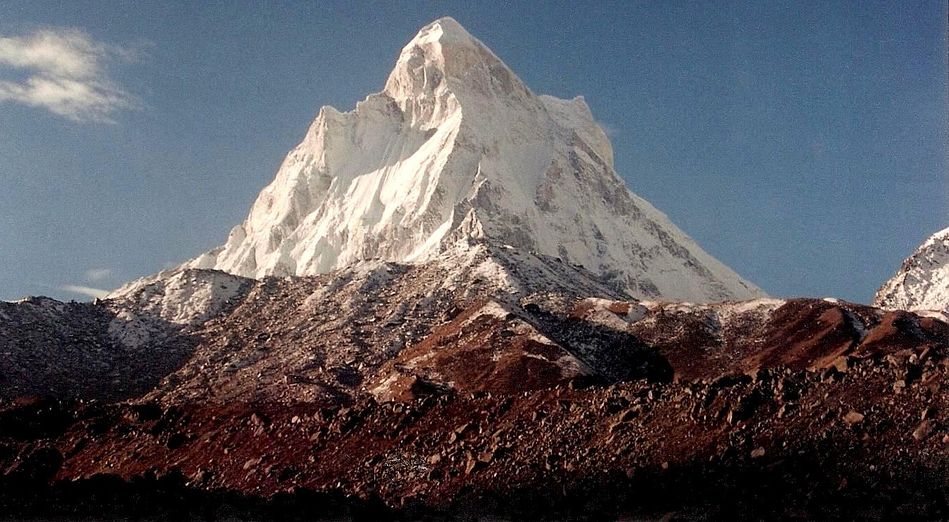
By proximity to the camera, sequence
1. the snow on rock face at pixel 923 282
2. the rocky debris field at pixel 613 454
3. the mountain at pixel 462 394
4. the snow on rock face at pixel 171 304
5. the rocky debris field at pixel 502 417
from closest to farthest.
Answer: the rocky debris field at pixel 613 454, the rocky debris field at pixel 502 417, the mountain at pixel 462 394, the snow on rock face at pixel 171 304, the snow on rock face at pixel 923 282

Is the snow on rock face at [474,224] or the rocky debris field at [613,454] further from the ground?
the snow on rock face at [474,224]

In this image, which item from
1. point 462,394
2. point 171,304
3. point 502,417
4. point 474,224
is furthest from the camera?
point 474,224

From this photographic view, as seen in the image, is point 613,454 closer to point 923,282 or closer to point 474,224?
point 923,282

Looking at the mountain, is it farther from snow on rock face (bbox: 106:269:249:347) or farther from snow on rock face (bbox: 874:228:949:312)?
snow on rock face (bbox: 874:228:949:312)

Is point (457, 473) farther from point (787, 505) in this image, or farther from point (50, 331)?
point (50, 331)

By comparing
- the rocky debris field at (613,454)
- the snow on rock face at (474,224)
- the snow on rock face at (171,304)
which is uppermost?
the snow on rock face at (474,224)

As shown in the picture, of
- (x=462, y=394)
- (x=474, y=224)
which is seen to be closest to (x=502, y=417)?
(x=462, y=394)

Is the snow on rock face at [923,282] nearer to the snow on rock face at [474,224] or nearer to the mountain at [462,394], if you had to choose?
the mountain at [462,394]

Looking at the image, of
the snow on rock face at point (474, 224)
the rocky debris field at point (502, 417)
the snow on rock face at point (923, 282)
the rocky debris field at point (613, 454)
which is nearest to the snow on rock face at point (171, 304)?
the rocky debris field at point (502, 417)
